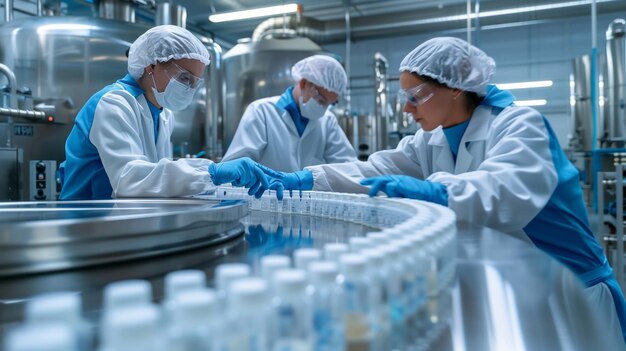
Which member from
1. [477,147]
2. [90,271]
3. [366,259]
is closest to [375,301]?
[366,259]

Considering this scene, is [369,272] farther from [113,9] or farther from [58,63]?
[113,9]

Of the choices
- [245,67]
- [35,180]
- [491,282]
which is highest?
[245,67]

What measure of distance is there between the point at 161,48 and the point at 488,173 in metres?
1.16

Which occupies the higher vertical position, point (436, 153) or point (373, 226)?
point (436, 153)

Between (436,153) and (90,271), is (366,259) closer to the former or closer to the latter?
(90,271)

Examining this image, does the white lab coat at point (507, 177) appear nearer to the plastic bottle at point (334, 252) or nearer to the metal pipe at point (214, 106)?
the plastic bottle at point (334, 252)

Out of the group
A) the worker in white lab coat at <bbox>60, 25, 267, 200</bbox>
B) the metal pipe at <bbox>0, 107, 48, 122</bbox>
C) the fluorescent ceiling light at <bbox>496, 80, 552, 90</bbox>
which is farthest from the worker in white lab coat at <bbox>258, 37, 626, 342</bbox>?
the fluorescent ceiling light at <bbox>496, 80, 552, 90</bbox>

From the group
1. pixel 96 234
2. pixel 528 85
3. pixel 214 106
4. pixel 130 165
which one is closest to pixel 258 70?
pixel 214 106

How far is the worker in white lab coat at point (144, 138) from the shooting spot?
1.30 metres

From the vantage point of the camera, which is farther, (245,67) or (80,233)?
(245,67)

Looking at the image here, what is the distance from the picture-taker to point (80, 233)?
0.72 metres

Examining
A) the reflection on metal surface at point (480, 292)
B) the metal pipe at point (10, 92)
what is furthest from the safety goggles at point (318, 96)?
the metal pipe at point (10, 92)

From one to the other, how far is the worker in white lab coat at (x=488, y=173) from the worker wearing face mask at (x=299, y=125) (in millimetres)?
754

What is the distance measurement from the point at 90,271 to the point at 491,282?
25.2 inches
